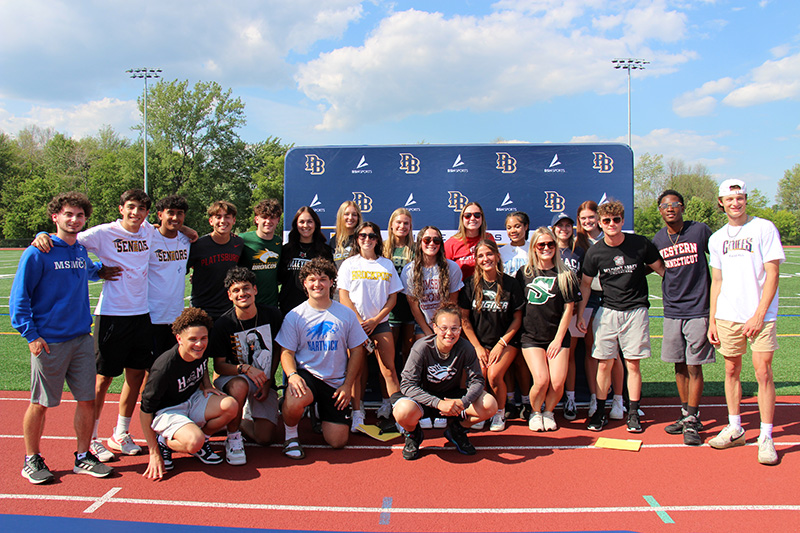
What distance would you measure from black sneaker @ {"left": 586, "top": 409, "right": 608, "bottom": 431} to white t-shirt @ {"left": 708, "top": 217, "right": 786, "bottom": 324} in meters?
1.35

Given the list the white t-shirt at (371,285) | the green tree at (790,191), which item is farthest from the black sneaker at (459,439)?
the green tree at (790,191)

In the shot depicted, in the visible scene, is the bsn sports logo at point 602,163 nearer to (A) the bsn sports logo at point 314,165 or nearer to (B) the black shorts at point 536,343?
(B) the black shorts at point 536,343

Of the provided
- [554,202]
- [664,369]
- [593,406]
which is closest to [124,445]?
[593,406]

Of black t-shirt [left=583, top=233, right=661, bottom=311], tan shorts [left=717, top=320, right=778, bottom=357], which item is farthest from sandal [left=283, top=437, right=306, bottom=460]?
tan shorts [left=717, top=320, right=778, bottom=357]

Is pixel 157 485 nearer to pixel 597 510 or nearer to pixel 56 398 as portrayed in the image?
pixel 56 398

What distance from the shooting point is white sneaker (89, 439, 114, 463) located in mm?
3855

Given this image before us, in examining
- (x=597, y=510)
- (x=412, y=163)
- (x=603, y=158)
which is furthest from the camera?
(x=412, y=163)

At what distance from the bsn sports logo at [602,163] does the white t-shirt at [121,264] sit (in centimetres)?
515

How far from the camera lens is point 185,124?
130 feet

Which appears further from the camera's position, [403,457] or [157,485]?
[403,457]

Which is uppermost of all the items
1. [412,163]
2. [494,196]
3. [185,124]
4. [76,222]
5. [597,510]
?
[185,124]

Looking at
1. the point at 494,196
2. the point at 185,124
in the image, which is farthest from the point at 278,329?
the point at 185,124

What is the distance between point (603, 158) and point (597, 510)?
14.3 feet

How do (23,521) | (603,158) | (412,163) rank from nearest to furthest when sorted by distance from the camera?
(23,521) < (603,158) < (412,163)
